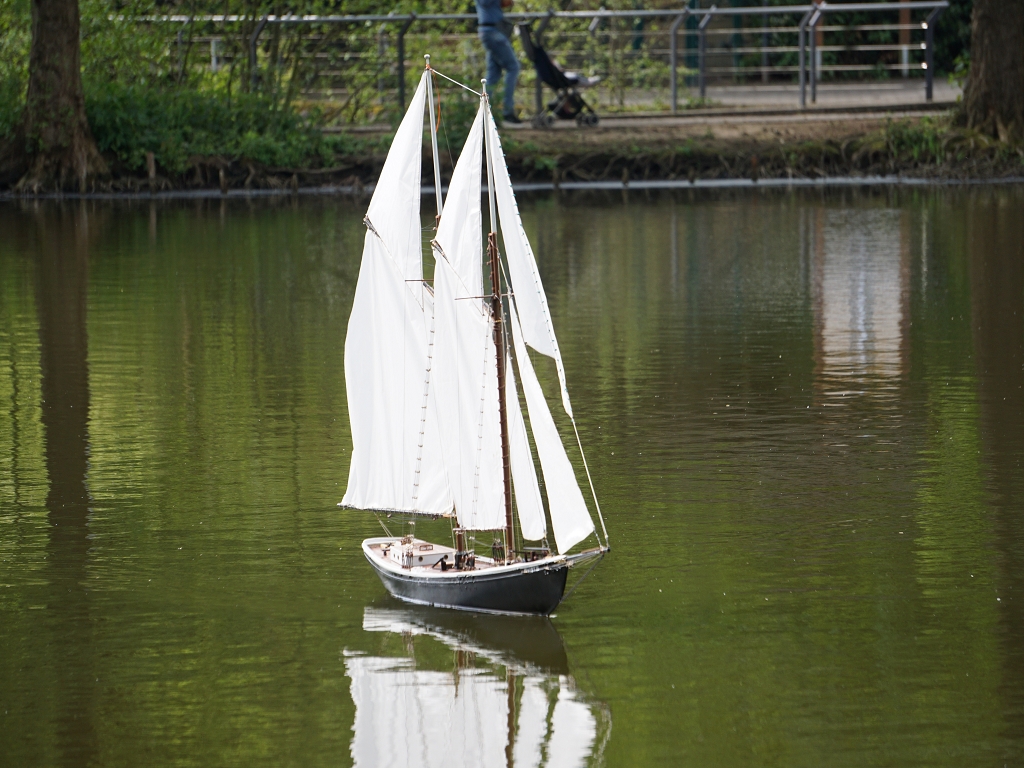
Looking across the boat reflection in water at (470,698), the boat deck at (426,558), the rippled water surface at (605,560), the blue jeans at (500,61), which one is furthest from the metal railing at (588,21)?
the boat reflection in water at (470,698)

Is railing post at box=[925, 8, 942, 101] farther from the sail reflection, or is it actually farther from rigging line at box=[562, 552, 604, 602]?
rigging line at box=[562, 552, 604, 602]

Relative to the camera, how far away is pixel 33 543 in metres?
13.7

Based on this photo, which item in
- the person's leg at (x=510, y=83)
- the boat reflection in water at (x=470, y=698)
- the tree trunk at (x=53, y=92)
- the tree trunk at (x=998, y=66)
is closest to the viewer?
the boat reflection in water at (x=470, y=698)

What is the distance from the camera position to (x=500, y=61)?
3847 centimetres

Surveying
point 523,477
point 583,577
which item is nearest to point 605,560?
point 583,577

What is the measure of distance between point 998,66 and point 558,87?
9293mm

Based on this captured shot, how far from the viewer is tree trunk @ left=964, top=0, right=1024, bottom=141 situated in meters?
39.0

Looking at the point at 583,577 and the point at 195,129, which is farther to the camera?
the point at 195,129

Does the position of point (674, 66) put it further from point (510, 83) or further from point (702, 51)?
point (510, 83)

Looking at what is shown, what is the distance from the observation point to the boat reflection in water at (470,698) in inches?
385

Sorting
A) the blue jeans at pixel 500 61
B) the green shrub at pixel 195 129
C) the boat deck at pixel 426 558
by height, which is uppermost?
the blue jeans at pixel 500 61

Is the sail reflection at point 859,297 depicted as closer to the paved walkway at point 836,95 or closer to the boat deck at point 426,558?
the boat deck at point 426,558

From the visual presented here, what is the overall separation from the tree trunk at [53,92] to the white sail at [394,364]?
88.6 ft

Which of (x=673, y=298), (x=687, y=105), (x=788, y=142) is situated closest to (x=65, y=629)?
(x=673, y=298)
